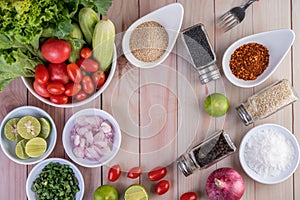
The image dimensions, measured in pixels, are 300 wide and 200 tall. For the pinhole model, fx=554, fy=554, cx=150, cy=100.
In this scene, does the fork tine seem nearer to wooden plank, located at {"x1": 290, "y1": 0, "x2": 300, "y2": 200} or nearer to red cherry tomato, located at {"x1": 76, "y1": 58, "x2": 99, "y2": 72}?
wooden plank, located at {"x1": 290, "y1": 0, "x2": 300, "y2": 200}

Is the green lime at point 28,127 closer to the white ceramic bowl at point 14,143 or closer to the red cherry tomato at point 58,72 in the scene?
the white ceramic bowl at point 14,143

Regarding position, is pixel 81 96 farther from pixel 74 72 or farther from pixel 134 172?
pixel 134 172

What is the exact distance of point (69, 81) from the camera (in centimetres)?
143

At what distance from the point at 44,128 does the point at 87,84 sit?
0.18 m

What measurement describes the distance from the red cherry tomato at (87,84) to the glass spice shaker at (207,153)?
315mm

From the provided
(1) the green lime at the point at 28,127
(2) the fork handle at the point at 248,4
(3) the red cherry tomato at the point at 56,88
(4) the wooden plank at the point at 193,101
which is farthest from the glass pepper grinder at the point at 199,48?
(1) the green lime at the point at 28,127

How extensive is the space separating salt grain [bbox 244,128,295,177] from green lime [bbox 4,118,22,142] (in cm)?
62

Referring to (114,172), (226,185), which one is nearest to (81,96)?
(114,172)

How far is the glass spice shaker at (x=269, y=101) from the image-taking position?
1.49 meters

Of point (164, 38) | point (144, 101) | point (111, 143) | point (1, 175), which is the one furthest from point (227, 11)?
point (1, 175)

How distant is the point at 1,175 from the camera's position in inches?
60.8

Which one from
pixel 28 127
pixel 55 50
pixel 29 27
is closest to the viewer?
pixel 29 27

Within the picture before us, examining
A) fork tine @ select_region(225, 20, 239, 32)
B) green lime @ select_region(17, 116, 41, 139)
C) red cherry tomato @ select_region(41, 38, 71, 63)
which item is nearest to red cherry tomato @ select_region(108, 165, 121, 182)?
green lime @ select_region(17, 116, 41, 139)

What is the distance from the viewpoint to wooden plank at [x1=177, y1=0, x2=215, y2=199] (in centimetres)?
152
